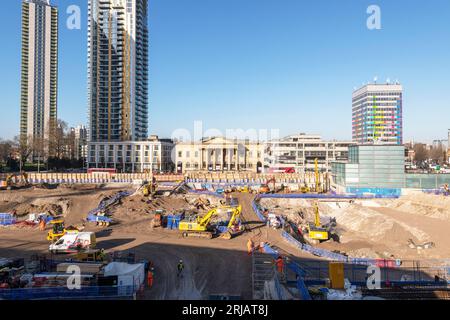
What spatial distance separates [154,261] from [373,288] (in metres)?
14.0

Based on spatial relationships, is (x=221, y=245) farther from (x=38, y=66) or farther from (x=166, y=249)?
(x=38, y=66)

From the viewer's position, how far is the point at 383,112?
13912 centimetres

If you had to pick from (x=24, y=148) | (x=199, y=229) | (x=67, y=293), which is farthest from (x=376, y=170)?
(x=24, y=148)

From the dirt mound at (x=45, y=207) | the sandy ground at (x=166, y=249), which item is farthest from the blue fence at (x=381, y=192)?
the dirt mound at (x=45, y=207)

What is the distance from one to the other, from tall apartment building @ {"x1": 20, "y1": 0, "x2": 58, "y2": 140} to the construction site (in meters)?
104

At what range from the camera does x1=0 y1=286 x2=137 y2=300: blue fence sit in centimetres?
1535

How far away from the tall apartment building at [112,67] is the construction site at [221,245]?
6094 centimetres

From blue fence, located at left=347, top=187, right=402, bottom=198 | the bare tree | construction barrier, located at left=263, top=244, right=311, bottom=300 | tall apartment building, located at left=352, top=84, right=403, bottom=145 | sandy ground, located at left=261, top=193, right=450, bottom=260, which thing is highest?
tall apartment building, located at left=352, top=84, right=403, bottom=145

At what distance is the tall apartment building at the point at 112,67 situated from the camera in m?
116

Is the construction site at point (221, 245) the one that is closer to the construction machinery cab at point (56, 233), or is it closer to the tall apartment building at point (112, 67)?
the construction machinery cab at point (56, 233)

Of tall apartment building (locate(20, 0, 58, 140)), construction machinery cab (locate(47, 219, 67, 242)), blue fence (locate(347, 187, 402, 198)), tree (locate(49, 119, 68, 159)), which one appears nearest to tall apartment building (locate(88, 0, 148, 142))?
tree (locate(49, 119, 68, 159))

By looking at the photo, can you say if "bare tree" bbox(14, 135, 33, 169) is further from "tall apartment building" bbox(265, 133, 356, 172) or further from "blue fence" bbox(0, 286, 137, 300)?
"blue fence" bbox(0, 286, 137, 300)

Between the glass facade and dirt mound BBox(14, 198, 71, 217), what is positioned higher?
the glass facade

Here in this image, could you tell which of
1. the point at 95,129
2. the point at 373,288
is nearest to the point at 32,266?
the point at 373,288
